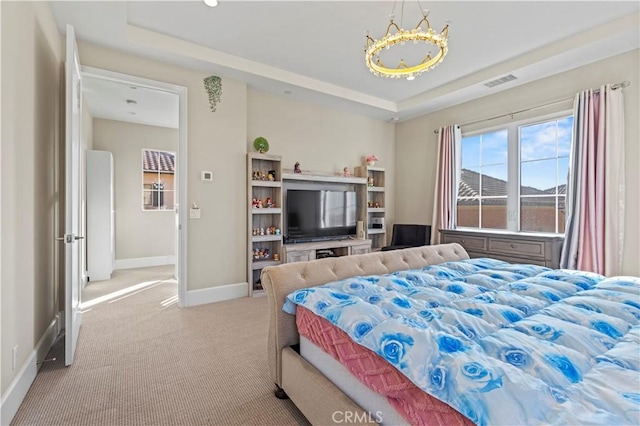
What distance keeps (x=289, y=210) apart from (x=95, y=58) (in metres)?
2.79

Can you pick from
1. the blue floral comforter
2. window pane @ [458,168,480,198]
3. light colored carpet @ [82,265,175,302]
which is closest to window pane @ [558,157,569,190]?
window pane @ [458,168,480,198]

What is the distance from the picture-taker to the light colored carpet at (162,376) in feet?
5.76

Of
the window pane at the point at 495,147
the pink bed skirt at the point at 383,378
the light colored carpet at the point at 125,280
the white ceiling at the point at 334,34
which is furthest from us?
the window pane at the point at 495,147

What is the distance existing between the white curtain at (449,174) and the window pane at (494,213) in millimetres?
424

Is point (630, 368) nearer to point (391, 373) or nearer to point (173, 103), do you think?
point (391, 373)

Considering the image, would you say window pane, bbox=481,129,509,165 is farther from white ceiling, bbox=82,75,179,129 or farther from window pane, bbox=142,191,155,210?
window pane, bbox=142,191,155,210

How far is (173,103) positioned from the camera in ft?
16.2

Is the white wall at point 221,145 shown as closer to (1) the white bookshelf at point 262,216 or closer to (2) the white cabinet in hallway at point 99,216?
(1) the white bookshelf at point 262,216

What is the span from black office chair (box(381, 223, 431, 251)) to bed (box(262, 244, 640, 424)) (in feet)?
9.00

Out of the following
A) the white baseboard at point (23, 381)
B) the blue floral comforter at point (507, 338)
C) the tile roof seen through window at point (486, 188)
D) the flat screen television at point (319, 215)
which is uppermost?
the tile roof seen through window at point (486, 188)

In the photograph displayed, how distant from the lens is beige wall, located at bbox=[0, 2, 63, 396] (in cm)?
172

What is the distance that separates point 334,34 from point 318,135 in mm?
1913

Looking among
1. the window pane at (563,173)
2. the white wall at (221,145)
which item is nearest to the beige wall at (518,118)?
the window pane at (563,173)

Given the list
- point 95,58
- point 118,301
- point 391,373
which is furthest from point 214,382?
point 95,58
